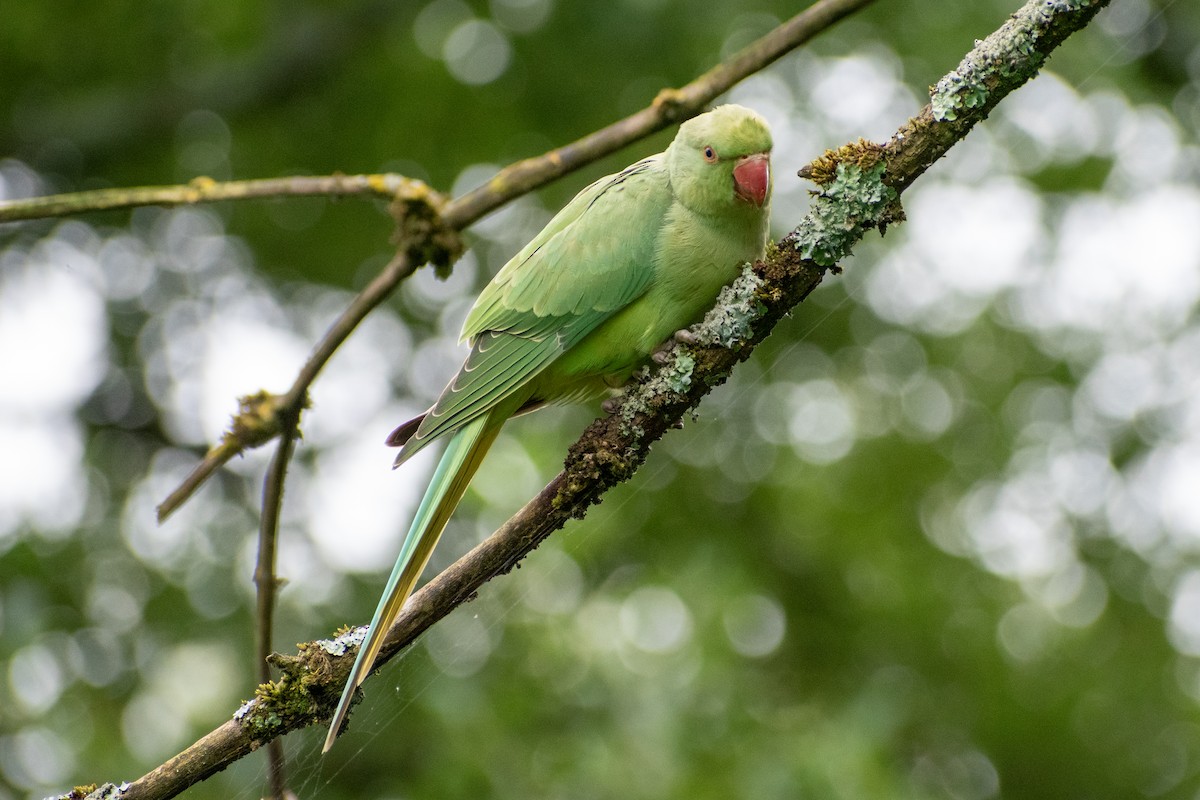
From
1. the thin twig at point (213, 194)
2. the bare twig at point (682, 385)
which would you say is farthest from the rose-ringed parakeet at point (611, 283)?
the thin twig at point (213, 194)

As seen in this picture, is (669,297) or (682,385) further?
(669,297)

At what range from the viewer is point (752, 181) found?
3.43m

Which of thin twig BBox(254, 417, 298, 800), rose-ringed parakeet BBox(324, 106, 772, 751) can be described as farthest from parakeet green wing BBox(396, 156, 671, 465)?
thin twig BBox(254, 417, 298, 800)

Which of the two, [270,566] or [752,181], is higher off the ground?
[752,181]

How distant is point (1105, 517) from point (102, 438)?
24.2ft

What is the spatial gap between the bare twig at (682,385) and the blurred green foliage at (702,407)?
321 centimetres

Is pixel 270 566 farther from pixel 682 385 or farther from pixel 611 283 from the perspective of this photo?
pixel 611 283

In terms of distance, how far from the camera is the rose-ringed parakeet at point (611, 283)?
326 centimetres

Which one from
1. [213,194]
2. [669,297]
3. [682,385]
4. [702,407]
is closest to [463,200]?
[213,194]

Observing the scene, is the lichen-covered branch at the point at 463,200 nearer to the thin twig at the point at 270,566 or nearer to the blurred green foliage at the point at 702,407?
the thin twig at the point at 270,566

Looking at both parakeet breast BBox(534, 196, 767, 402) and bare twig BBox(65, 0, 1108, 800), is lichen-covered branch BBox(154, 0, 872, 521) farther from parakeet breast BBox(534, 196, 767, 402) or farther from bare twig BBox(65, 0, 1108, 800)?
parakeet breast BBox(534, 196, 767, 402)

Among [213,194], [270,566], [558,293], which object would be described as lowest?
[270,566]

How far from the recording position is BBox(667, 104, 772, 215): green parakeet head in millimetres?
3447

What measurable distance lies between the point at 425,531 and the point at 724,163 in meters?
1.61
